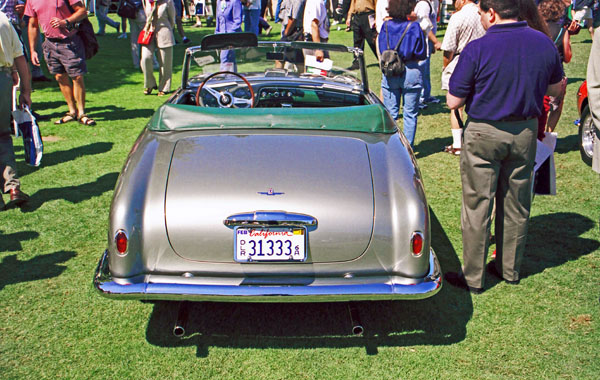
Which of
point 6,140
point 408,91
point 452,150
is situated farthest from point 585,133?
point 6,140

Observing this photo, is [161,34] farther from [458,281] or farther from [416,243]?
[416,243]

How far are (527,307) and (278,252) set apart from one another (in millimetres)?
1757

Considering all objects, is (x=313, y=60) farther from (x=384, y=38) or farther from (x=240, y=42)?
(x=384, y=38)

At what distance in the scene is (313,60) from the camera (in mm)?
5129

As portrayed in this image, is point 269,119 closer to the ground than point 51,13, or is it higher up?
closer to the ground

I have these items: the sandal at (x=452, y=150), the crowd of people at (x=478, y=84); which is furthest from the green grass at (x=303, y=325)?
the sandal at (x=452, y=150)

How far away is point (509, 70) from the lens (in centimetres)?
363

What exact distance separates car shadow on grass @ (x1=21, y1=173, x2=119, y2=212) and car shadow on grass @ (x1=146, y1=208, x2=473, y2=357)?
2365 mm

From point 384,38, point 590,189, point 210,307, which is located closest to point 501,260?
point 210,307

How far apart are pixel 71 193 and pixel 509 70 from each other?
4.25 metres

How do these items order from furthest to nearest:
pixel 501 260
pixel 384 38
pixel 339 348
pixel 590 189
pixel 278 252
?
1. pixel 384 38
2. pixel 590 189
3. pixel 501 260
4. pixel 339 348
5. pixel 278 252

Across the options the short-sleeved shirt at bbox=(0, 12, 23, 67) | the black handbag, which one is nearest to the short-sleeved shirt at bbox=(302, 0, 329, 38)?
the black handbag

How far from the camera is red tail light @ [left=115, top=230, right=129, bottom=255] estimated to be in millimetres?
3183

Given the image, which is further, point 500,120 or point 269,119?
point 269,119
